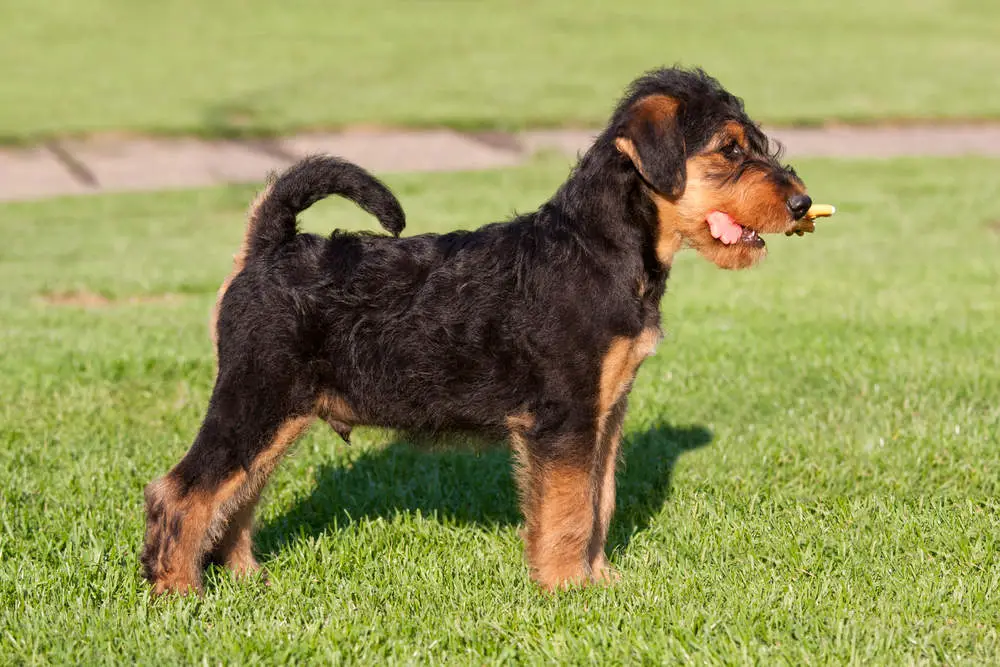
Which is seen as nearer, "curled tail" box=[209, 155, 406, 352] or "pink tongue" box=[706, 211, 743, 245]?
"pink tongue" box=[706, 211, 743, 245]

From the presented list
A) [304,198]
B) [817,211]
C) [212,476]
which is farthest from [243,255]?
[817,211]

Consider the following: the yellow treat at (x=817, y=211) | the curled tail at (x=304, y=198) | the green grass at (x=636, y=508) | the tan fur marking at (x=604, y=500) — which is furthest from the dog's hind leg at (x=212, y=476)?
the yellow treat at (x=817, y=211)

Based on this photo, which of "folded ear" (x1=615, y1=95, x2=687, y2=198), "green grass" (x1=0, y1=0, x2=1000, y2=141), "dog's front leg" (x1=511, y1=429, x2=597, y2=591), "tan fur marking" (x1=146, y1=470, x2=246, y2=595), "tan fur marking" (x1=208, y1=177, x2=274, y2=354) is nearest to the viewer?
"folded ear" (x1=615, y1=95, x2=687, y2=198)

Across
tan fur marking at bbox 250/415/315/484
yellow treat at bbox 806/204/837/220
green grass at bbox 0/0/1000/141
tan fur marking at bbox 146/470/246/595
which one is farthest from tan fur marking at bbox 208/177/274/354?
green grass at bbox 0/0/1000/141

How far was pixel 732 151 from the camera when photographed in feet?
17.2

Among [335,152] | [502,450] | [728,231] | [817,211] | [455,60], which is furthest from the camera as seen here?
[455,60]

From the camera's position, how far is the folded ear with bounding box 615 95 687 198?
16.5 ft

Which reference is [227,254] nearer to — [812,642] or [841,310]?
[841,310]

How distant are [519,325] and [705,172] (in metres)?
1.03

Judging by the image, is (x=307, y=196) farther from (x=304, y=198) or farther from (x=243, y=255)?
(x=243, y=255)

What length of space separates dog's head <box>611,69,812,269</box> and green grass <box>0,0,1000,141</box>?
15.8 metres

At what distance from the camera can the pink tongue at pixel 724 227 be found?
5.21m

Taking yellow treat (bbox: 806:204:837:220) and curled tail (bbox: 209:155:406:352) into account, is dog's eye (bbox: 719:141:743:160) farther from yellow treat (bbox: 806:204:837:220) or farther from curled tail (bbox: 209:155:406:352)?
curled tail (bbox: 209:155:406:352)

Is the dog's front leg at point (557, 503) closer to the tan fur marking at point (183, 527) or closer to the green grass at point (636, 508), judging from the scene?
the green grass at point (636, 508)
